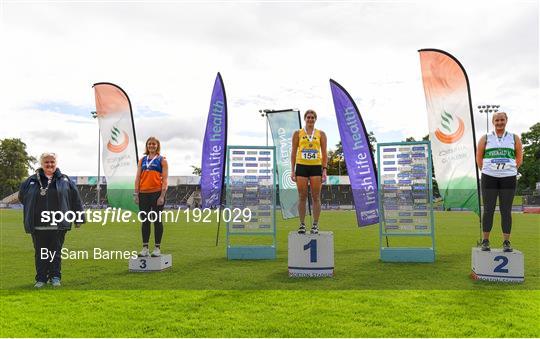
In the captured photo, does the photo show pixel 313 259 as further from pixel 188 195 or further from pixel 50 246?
pixel 188 195

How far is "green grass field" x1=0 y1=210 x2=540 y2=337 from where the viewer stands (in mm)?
4041

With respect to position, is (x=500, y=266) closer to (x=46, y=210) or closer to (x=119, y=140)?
(x=46, y=210)

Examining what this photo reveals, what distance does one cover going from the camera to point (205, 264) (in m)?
7.95

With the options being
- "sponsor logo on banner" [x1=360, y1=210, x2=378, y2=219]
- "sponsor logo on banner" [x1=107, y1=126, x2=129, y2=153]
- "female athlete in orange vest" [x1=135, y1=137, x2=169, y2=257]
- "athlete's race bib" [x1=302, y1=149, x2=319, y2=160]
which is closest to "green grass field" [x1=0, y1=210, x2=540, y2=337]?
"female athlete in orange vest" [x1=135, y1=137, x2=169, y2=257]

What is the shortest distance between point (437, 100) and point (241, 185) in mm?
4511

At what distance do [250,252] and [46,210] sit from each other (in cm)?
391

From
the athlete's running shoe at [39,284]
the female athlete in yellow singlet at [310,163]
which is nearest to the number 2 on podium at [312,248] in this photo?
the female athlete in yellow singlet at [310,163]

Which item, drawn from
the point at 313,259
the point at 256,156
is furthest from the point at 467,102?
the point at 313,259

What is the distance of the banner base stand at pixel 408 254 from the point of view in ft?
27.3

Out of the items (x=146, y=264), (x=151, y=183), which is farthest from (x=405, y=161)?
(x=146, y=264)

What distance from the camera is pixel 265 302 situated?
4.98 m

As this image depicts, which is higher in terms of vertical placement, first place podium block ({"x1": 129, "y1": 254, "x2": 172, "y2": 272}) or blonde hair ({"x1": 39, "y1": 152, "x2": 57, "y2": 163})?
blonde hair ({"x1": 39, "y1": 152, "x2": 57, "y2": 163})

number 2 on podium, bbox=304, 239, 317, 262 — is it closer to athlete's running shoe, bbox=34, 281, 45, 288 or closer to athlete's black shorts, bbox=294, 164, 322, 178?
athlete's black shorts, bbox=294, 164, 322, 178

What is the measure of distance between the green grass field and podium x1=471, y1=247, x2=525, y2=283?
21 centimetres
